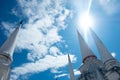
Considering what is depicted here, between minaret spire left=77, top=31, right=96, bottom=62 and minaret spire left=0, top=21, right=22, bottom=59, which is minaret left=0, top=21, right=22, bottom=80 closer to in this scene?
minaret spire left=0, top=21, right=22, bottom=59

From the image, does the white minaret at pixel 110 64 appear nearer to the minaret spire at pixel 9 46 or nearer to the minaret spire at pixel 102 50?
the minaret spire at pixel 102 50

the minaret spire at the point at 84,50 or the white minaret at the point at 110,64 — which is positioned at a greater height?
the minaret spire at the point at 84,50

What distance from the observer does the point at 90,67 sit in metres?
27.4

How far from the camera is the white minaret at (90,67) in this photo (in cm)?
2702

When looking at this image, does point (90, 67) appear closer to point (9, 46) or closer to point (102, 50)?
point (102, 50)

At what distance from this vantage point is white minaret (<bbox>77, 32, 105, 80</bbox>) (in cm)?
2702

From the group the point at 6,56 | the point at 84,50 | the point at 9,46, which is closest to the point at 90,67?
the point at 84,50

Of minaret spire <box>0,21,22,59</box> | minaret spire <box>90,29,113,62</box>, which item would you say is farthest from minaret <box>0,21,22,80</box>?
minaret spire <box>90,29,113,62</box>

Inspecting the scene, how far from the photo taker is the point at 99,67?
27422mm

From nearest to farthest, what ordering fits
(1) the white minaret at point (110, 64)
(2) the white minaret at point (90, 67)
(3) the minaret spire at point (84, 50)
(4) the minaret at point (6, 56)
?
(4) the minaret at point (6, 56) < (1) the white minaret at point (110, 64) < (2) the white minaret at point (90, 67) < (3) the minaret spire at point (84, 50)

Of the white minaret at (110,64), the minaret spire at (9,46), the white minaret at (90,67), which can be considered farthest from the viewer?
the white minaret at (90,67)

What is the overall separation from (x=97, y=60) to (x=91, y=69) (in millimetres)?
1838

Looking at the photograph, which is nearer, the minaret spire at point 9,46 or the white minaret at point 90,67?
the minaret spire at point 9,46

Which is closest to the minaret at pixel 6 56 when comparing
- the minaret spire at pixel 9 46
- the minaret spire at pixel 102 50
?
the minaret spire at pixel 9 46
